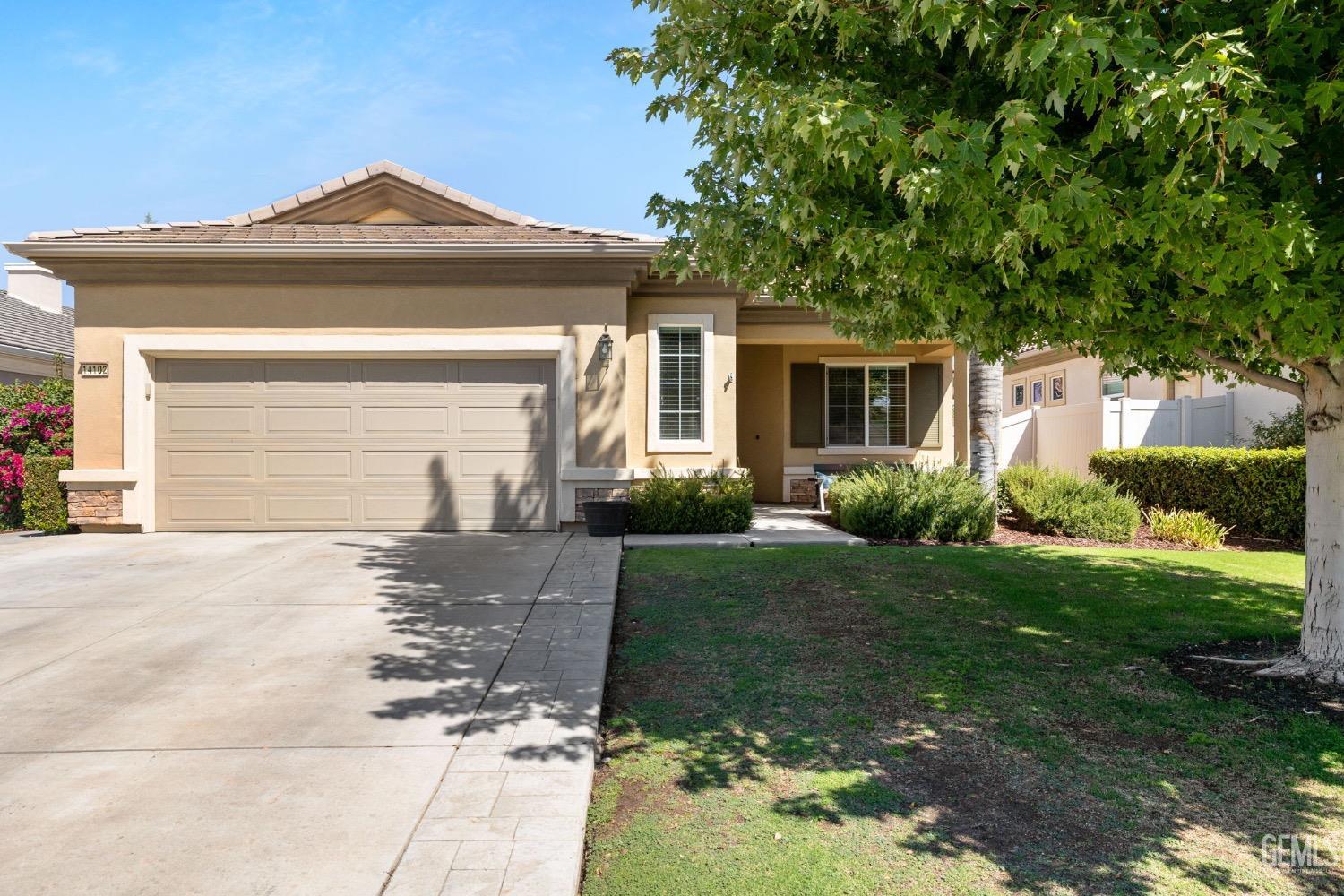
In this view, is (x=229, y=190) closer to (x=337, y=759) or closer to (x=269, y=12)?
(x=269, y=12)

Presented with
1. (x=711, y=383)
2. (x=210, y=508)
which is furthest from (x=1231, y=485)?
(x=210, y=508)

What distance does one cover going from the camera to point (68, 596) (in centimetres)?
713

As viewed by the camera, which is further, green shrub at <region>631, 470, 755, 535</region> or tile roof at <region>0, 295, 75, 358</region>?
tile roof at <region>0, 295, 75, 358</region>

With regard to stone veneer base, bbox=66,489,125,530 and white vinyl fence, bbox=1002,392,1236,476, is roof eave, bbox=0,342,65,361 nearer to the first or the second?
stone veneer base, bbox=66,489,125,530

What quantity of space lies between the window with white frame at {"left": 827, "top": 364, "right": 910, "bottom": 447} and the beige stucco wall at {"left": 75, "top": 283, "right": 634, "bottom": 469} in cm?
617

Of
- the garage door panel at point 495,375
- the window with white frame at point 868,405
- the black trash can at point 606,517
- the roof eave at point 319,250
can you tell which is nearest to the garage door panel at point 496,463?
the garage door panel at point 495,375

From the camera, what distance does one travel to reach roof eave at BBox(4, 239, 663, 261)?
10.4 meters

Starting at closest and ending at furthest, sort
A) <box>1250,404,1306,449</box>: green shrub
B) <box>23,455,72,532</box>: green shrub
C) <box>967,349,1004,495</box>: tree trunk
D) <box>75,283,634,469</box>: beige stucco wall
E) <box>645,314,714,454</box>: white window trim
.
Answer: <box>75,283,634,469</box>: beige stucco wall, <box>23,455,72,532</box>: green shrub, <box>967,349,1004,495</box>: tree trunk, <box>645,314,714,454</box>: white window trim, <box>1250,404,1306,449</box>: green shrub

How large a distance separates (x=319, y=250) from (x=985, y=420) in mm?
9270

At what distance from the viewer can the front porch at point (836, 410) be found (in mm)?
15633

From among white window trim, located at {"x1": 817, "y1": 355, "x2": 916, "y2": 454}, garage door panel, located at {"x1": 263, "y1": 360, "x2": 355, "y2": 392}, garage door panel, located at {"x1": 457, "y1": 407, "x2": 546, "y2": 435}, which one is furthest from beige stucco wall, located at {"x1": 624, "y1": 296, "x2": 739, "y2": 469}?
white window trim, located at {"x1": 817, "y1": 355, "x2": 916, "y2": 454}

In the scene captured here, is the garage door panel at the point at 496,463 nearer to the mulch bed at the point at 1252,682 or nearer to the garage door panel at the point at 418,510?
the garage door panel at the point at 418,510

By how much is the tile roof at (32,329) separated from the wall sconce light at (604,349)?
12.3 m

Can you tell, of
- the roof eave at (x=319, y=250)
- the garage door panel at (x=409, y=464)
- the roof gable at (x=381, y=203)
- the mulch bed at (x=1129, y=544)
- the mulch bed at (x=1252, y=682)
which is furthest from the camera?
the roof gable at (x=381, y=203)
